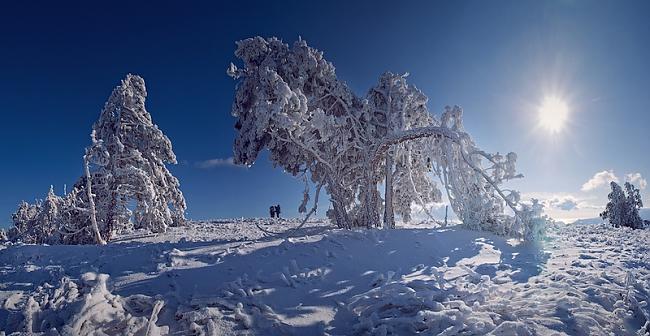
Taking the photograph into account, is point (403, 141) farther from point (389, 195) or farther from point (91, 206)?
point (91, 206)

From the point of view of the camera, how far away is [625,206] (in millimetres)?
26172

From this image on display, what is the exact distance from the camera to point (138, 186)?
17531 millimetres

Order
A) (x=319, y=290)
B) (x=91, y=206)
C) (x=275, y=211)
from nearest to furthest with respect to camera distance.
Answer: (x=319, y=290) → (x=91, y=206) → (x=275, y=211)

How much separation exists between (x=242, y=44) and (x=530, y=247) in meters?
11.5

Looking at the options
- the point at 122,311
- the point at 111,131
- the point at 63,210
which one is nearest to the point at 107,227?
the point at 63,210

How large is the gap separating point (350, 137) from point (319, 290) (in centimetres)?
917

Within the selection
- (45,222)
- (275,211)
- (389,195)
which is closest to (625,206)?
(389,195)

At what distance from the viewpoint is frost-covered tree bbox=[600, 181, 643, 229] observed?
84.9ft

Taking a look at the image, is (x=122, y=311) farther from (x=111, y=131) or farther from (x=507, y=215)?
(x=111, y=131)

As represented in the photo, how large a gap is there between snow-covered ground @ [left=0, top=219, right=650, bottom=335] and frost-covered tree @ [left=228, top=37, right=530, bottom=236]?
337cm

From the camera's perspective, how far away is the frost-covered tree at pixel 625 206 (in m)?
25.9

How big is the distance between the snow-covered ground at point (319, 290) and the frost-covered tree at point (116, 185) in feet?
31.1

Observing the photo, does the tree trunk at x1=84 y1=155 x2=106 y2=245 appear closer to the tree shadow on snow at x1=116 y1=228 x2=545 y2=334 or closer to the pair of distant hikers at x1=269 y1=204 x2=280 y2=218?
the tree shadow on snow at x1=116 y1=228 x2=545 y2=334

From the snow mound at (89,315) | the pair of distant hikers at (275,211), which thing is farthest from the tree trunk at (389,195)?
the pair of distant hikers at (275,211)
